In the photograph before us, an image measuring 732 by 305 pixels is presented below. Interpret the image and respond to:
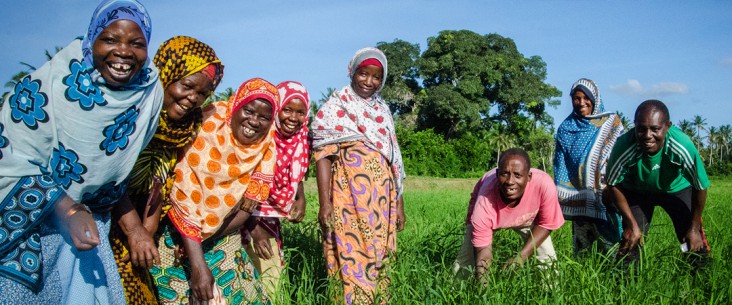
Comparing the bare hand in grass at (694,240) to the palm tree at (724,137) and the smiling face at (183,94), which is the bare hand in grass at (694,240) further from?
the palm tree at (724,137)

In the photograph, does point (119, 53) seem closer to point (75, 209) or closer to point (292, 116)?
point (75, 209)

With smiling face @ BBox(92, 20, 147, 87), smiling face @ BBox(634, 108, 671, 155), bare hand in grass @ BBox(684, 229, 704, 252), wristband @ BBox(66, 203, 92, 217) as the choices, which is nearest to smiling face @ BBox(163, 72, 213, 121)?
smiling face @ BBox(92, 20, 147, 87)

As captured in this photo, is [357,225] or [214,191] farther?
[357,225]

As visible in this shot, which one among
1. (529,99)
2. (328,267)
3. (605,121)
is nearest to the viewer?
(328,267)

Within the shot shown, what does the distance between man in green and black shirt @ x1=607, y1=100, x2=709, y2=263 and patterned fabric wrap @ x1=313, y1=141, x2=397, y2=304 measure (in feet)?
5.74

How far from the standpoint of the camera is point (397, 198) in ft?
14.3

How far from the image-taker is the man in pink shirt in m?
3.91

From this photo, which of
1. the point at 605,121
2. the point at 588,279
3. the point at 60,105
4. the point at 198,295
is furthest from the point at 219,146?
the point at 605,121

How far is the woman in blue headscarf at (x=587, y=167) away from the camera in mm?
4867

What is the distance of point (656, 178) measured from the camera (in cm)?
436

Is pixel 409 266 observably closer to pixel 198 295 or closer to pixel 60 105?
pixel 198 295

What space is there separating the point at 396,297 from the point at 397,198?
852 mm

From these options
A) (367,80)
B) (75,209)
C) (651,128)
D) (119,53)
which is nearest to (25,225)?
(75,209)

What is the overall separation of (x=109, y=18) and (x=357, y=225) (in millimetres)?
2085
